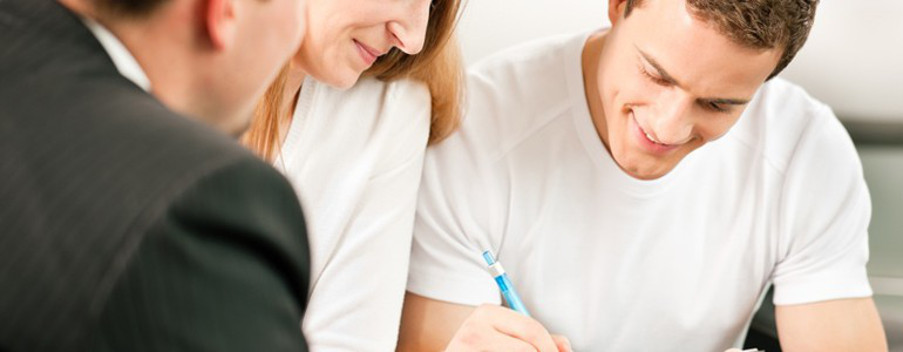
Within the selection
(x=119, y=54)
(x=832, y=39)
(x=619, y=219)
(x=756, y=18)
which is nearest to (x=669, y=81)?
(x=756, y=18)

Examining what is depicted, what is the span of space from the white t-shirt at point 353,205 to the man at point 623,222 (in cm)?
6

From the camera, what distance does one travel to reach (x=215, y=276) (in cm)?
63

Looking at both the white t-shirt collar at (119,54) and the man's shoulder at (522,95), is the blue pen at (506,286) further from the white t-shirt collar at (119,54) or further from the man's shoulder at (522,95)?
the white t-shirt collar at (119,54)

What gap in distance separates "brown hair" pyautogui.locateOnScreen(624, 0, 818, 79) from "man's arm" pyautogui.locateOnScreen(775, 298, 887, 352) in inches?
13.8

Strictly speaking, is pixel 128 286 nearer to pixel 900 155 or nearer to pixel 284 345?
pixel 284 345

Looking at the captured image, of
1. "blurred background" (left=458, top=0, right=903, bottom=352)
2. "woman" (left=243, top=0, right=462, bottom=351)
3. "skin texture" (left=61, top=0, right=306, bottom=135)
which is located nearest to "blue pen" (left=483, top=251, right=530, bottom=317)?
"woman" (left=243, top=0, right=462, bottom=351)

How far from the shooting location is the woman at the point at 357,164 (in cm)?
131

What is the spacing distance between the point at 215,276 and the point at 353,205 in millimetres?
702

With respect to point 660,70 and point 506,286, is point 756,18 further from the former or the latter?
point 506,286

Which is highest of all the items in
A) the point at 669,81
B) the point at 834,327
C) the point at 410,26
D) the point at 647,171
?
the point at 410,26

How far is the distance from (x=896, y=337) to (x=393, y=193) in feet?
2.52

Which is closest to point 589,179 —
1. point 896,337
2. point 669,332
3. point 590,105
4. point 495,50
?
point 590,105

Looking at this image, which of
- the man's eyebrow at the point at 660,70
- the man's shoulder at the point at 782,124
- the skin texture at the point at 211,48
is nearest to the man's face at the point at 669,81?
the man's eyebrow at the point at 660,70

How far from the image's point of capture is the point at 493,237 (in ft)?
4.63
